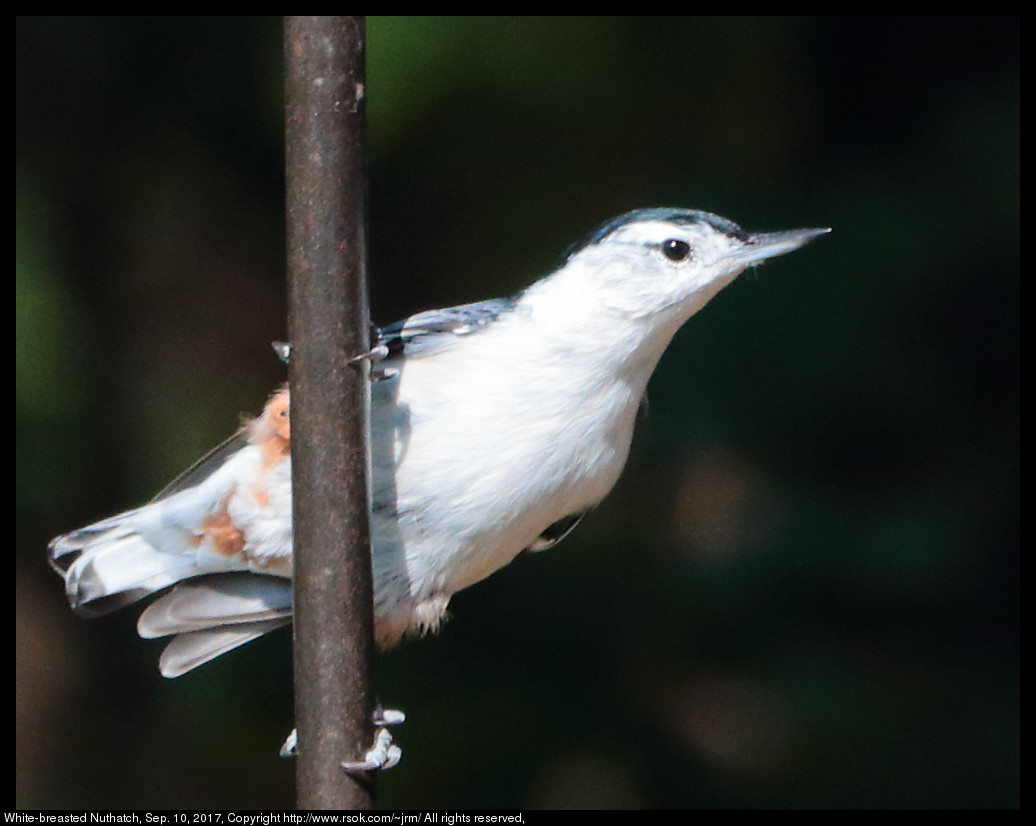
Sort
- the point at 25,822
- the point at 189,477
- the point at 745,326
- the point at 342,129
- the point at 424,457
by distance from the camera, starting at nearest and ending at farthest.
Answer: the point at 342,129 < the point at 424,457 < the point at 189,477 < the point at 25,822 < the point at 745,326

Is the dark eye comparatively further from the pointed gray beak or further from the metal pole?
the metal pole

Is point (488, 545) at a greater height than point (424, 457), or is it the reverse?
point (424, 457)

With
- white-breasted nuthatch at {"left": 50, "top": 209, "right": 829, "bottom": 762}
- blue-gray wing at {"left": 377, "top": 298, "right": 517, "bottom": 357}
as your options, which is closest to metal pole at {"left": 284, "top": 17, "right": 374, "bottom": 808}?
white-breasted nuthatch at {"left": 50, "top": 209, "right": 829, "bottom": 762}

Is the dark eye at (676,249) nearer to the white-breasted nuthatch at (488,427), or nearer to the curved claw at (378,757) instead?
the white-breasted nuthatch at (488,427)

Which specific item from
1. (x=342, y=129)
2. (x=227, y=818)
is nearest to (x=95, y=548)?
(x=227, y=818)

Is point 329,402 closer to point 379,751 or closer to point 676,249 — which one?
point 379,751

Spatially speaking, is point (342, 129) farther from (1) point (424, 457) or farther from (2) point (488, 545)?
(2) point (488, 545)

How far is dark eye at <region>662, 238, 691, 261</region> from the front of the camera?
200 cm

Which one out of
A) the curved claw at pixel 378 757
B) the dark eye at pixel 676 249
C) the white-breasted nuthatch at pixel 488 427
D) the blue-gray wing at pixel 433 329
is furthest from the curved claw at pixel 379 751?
the dark eye at pixel 676 249

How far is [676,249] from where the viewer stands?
201 cm

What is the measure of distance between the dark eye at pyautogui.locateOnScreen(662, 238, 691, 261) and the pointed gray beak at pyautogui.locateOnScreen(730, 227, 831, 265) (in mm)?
66

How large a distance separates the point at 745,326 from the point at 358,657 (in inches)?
62.1

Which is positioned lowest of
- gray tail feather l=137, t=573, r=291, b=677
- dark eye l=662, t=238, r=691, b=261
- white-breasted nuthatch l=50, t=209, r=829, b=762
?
gray tail feather l=137, t=573, r=291, b=677

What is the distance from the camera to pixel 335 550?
147cm
